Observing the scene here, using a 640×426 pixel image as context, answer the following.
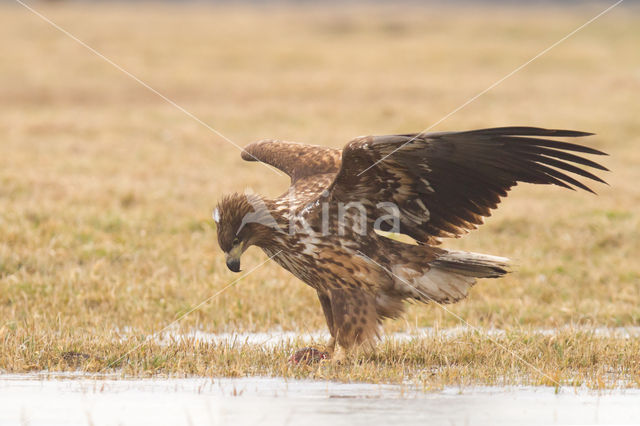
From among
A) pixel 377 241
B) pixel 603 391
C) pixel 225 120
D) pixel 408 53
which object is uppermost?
pixel 408 53

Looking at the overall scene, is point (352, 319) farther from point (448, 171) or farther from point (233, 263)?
point (448, 171)

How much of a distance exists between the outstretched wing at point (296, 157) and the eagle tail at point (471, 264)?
1.09 metres

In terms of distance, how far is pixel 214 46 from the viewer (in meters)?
34.9

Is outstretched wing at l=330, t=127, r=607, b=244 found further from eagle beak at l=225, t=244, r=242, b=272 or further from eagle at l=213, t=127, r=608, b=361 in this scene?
eagle beak at l=225, t=244, r=242, b=272

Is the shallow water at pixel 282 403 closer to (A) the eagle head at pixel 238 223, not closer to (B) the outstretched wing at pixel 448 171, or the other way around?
(A) the eagle head at pixel 238 223

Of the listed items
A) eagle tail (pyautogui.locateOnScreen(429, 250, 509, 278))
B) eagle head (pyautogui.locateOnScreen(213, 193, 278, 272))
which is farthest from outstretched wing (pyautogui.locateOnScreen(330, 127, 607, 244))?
eagle head (pyautogui.locateOnScreen(213, 193, 278, 272))

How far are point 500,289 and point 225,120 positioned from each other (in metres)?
12.8

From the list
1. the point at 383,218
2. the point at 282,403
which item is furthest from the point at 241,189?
the point at 282,403

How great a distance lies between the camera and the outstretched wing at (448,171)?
18.8 feet

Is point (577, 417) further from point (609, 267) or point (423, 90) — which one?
point (423, 90)

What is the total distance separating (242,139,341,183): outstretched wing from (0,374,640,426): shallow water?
6.32 ft

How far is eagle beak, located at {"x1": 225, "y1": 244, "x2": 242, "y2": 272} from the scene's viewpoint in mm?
6109

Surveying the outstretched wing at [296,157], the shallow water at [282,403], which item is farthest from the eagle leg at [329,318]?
the outstretched wing at [296,157]

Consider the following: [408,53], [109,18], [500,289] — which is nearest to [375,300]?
[500,289]
